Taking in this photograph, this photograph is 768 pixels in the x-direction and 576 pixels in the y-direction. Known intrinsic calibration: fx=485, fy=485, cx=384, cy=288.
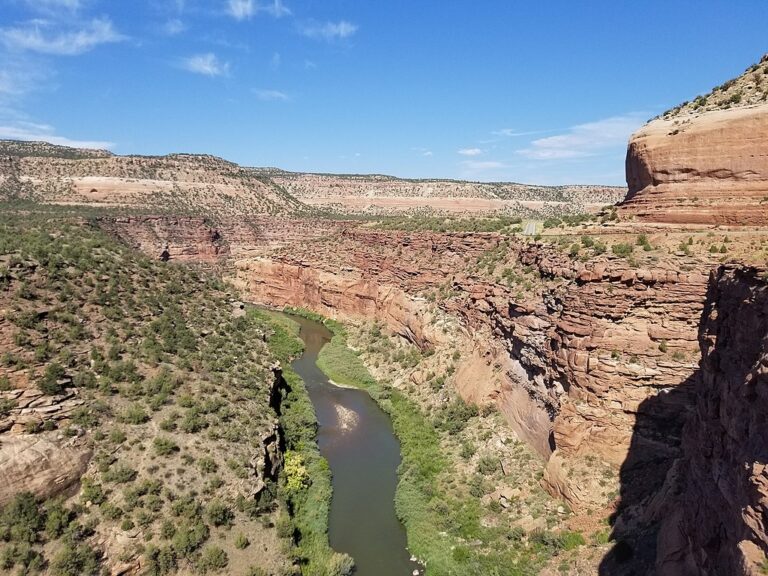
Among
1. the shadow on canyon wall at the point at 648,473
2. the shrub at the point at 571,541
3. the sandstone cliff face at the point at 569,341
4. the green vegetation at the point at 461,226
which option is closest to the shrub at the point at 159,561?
the shrub at the point at 571,541

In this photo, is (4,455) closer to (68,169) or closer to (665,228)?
(665,228)

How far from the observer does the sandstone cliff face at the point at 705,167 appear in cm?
1875

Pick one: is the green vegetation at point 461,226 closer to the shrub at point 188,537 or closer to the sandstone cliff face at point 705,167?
the sandstone cliff face at point 705,167

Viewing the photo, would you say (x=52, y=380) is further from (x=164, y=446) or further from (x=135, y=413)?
(x=164, y=446)

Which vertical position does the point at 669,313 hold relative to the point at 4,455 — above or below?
above

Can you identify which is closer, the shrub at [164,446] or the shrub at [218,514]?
the shrub at [218,514]

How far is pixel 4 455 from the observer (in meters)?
17.2

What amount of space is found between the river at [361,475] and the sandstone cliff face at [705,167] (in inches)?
724

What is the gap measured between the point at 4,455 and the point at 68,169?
8740 centimetres

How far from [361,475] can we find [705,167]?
2205 cm

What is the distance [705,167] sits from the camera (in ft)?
65.8

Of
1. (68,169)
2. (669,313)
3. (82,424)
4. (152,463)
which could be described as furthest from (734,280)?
(68,169)

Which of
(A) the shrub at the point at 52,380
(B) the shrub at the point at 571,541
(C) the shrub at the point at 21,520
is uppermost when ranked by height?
(A) the shrub at the point at 52,380

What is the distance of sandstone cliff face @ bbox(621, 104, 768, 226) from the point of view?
738 inches
